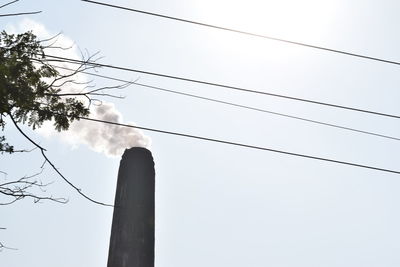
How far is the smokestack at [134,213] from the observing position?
36.1 ft

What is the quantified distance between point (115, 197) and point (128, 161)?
1.15 metres

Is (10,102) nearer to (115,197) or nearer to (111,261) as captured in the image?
(111,261)

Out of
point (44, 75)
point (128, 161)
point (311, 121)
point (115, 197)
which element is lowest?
point (44, 75)

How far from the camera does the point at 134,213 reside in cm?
1185

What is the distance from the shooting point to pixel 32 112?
620 centimetres

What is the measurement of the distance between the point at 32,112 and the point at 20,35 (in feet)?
3.29

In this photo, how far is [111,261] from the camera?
1088 cm

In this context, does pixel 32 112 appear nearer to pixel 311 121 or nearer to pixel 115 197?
pixel 311 121

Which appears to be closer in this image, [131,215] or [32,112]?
[32,112]

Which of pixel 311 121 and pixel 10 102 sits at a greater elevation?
pixel 311 121

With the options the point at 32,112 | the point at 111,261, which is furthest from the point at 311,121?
the point at 111,261

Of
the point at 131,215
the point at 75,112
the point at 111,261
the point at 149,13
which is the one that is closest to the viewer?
the point at 75,112

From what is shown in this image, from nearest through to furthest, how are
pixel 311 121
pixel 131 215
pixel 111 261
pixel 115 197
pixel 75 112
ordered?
pixel 75 112, pixel 311 121, pixel 111 261, pixel 131 215, pixel 115 197

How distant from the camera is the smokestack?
11.0 meters
